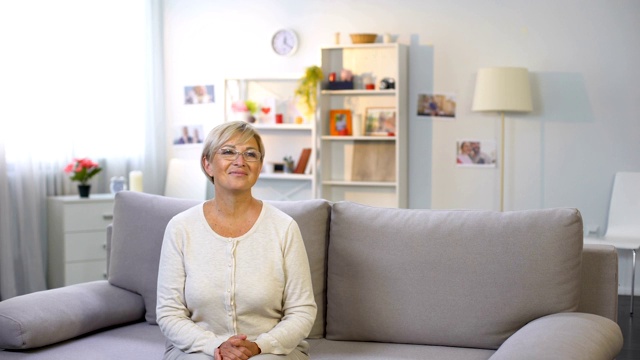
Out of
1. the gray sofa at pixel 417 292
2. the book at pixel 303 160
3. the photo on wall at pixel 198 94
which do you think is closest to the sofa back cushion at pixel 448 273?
the gray sofa at pixel 417 292

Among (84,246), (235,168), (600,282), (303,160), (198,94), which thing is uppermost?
(198,94)

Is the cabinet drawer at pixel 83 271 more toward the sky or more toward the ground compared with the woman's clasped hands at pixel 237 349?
more toward the ground

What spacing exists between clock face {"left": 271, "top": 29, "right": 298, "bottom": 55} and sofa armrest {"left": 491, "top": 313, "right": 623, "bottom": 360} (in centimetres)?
448

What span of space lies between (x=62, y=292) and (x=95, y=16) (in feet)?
13.0

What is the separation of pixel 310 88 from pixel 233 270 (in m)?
4.02

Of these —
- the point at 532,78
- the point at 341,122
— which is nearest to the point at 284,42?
the point at 341,122

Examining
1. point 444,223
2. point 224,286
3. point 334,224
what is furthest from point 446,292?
point 224,286

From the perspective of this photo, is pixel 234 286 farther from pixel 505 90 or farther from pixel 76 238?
pixel 505 90

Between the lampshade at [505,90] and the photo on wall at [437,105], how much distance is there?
0.43 m

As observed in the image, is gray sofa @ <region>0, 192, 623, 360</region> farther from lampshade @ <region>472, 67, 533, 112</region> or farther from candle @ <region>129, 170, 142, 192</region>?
lampshade @ <region>472, 67, 533, 112</region>

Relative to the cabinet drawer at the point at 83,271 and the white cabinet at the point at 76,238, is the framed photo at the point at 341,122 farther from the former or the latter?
the cabinet drawer at the point at 83,271

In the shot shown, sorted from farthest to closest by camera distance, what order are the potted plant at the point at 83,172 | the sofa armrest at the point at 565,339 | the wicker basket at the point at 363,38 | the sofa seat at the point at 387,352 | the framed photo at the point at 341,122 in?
the framed photo at the point at 341,122 < the wicker basket at the point at 363,38 < the potted plant at the point at 83,172 < the sofa seat at the point at 387,352 < the sofa armrest at the point at 565,339

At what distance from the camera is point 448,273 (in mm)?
2908

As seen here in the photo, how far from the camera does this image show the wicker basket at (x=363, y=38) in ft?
21.1
